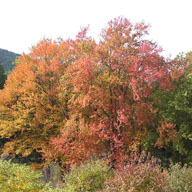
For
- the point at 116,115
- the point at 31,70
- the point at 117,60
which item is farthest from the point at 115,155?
the point at 31,70

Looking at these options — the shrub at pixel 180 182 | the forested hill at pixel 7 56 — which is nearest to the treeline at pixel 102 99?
the shrub at pixel 180 182

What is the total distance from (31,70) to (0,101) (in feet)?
12.4

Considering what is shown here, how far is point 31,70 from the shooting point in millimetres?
19453

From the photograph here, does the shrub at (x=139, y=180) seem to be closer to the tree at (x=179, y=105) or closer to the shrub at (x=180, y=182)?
the shrub at (x=180, y=182)

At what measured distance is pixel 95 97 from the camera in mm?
15164

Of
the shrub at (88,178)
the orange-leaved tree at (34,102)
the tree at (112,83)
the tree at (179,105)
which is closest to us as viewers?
the shrub at (88,178)

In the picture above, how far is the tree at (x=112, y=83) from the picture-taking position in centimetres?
1466

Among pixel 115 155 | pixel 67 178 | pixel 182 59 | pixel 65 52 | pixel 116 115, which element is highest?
pixel 182 59

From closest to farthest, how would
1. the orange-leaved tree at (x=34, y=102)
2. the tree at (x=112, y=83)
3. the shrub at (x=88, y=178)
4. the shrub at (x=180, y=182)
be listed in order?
the shrub at (x=180, y=182) < the shrub at (x=88, y=178) < the tree at (x=112, y=83) < the orange-leaved tree at (x=34, y=102)

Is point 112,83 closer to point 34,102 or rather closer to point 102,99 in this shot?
point 102,99

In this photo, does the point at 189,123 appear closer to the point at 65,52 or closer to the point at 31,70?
the point at 65,52

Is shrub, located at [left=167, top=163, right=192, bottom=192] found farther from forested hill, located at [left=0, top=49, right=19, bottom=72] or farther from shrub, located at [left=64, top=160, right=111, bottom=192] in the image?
forested hill, located at [left=0, top=49, right=19, bottom=72]

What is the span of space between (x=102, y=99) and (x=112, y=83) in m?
1.30

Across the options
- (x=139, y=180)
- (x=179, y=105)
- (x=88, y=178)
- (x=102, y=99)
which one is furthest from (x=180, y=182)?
(x=179, y=105)
